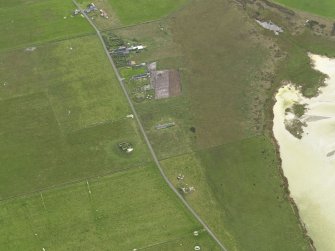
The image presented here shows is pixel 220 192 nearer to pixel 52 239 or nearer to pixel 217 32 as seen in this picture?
pixel 52 239

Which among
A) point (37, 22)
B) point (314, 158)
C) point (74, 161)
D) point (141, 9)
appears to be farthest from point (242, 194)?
point (37, 22)

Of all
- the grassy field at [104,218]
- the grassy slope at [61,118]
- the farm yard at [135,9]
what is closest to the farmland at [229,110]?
the farm yard at [135,9]

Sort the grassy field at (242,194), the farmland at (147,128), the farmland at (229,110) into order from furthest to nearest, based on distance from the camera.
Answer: the farmland at (229,110)
the farmland at (147,128)
the grassy field at (242,194)

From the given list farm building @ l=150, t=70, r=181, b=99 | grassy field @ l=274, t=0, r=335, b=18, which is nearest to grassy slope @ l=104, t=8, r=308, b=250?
farm building @ l=150, t=70, r=181, b=99

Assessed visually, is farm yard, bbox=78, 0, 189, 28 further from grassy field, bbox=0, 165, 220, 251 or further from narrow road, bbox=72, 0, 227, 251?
grassy field, bbox=0, 165, 220, 251

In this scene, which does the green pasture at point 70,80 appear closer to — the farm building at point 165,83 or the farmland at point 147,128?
the farmland at point 147,128

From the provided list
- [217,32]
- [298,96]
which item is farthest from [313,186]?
[217,32]
